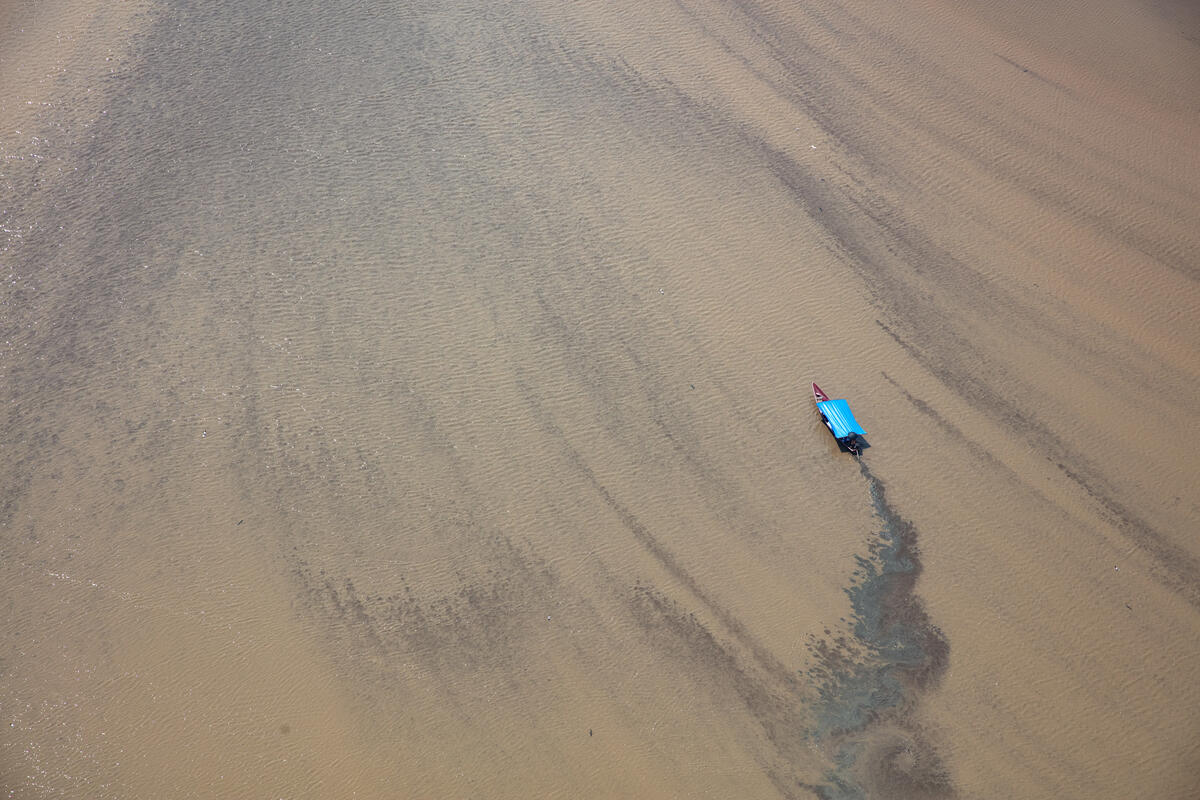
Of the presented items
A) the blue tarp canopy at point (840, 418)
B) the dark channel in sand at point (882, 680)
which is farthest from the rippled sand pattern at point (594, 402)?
the blue tarp canopy at point (840, 418)

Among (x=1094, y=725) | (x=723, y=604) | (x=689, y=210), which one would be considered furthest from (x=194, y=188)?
(x=1094, y=725)

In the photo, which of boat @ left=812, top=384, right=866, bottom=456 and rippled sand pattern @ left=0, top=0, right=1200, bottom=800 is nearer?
rippled sand pattern @ left=0, top=0, right=1200, bottom=800

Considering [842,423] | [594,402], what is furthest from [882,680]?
[594,402]

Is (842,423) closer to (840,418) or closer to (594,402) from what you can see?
(840,418)

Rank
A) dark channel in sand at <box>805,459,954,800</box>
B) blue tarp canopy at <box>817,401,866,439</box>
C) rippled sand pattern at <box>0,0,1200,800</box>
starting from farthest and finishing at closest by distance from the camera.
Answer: blue tarp canopy at <box>817,401,866,439</box>
rippled sand pattern at <box>0,0,1200,800</box>
dark channel in sand at <box>805,459,954,800</box>

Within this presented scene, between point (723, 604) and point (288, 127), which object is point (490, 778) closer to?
point (723, 604)

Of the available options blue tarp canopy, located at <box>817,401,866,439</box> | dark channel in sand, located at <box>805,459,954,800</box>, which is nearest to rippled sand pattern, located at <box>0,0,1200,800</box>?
dark channel in sand, located at <box>805,459,954,800</box>

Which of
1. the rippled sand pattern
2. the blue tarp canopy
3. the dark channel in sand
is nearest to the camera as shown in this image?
the dark channel in sand

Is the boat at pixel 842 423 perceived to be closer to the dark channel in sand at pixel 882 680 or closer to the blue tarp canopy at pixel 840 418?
the blue tarp canopy at pixel 840 418

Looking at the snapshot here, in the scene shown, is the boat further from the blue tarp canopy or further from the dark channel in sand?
the dark channel in sand
